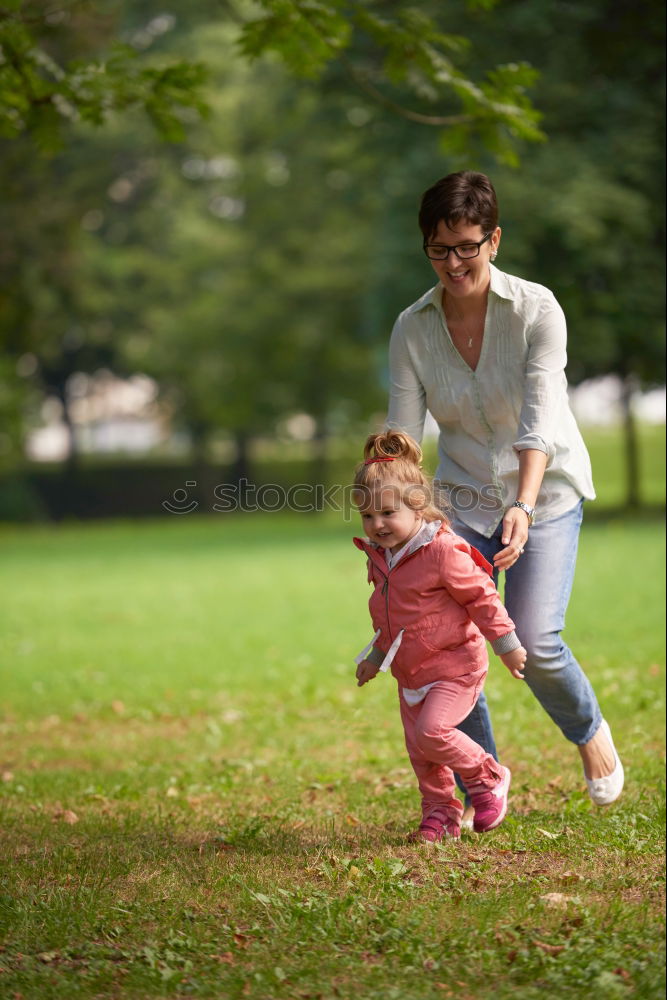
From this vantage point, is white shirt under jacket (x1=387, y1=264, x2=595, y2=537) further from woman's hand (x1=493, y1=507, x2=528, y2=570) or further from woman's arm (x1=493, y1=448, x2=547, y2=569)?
woman's hand (x1=493, y1=507, x2=528, y2=570)

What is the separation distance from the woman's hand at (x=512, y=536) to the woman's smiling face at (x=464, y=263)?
0.84 meters

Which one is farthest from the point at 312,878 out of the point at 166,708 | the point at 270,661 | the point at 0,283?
the point at 0,283

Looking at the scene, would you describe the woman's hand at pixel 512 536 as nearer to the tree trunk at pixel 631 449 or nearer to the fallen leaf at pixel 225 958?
the fallen leaf at pixel 225 958

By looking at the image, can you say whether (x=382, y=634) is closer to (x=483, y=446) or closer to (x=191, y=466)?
(x=483, y=446)

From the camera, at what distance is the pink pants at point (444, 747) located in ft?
14.4

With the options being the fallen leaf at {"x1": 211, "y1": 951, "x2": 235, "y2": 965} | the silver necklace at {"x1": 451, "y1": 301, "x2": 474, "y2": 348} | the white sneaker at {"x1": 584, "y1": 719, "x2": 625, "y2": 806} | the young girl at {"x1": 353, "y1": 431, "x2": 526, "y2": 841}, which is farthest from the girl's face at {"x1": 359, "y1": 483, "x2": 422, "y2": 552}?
the fallen leaf at {"x1": 211, "y1": 951, "x2": 235, "y2": 965}

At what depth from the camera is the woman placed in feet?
14.4

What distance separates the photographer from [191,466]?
44.9 metres

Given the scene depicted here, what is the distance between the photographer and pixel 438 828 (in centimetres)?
459

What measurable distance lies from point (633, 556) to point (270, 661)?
7.58 metres

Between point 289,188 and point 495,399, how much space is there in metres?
33.2

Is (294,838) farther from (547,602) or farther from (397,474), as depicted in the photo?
(397,474)

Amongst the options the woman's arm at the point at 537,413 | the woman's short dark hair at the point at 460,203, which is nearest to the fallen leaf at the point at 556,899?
the woman's arm at the point at 537,413

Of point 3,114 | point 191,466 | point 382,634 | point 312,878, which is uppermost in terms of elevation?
point 3,114
